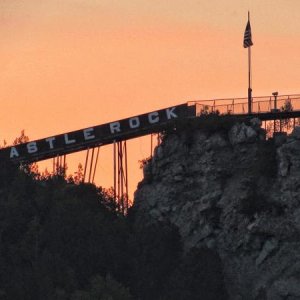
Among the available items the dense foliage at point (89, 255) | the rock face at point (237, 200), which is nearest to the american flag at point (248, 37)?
the rock face at point (237, 200)

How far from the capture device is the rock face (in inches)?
6004

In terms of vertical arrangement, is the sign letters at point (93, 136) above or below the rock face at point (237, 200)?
above

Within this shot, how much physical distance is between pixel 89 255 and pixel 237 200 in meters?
16.7

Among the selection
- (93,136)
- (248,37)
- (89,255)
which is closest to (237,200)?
(89,255)

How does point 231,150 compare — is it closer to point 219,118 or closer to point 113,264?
point 219,118

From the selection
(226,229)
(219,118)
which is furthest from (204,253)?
(219,118)

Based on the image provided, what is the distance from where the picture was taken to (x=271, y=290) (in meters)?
150

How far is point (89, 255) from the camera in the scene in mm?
165125

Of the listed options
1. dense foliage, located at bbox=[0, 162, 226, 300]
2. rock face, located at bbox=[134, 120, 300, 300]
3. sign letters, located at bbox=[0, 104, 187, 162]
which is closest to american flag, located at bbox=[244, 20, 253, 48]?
rock face, located at bbox=[134, 120, 300, 300]

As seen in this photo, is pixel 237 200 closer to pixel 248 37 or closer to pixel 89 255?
pixel 89 255

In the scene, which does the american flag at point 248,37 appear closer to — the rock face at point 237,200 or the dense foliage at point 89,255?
the rock face at point 237,200

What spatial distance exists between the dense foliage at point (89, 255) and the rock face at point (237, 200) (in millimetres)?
2020

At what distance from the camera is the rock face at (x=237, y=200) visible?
152 m

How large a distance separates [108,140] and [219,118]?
50.6ft
